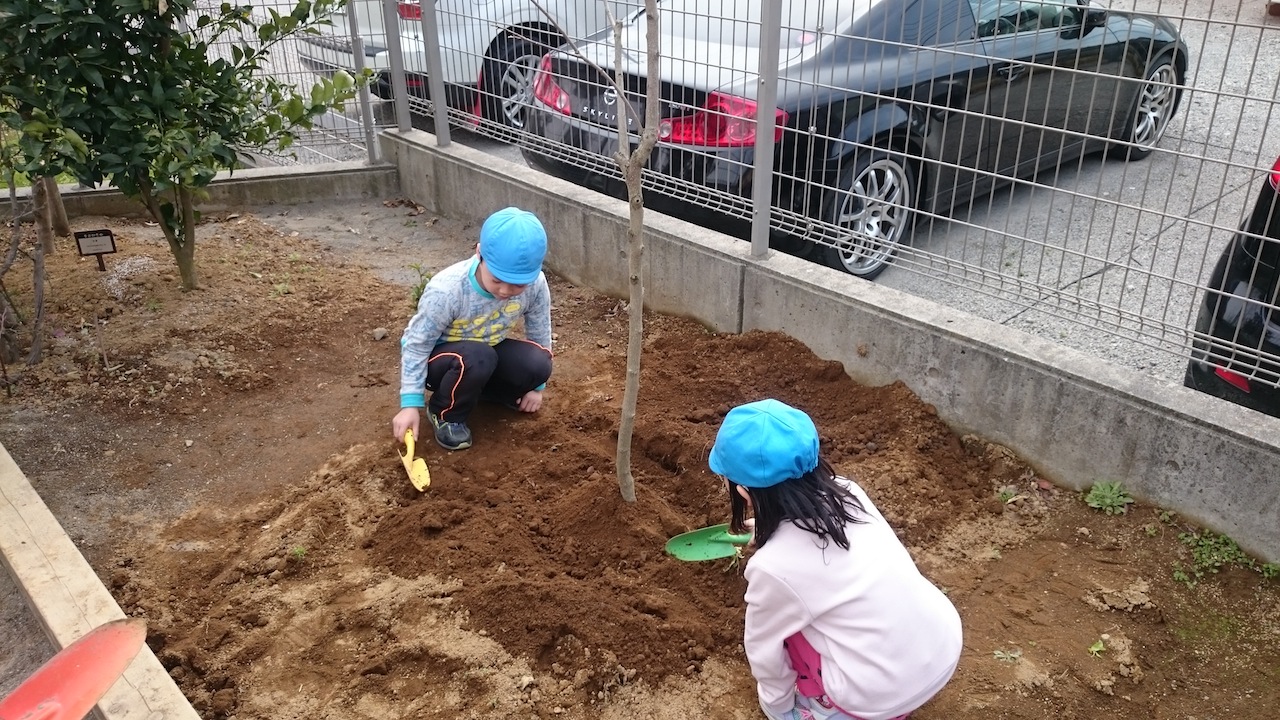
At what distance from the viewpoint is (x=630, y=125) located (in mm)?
5152

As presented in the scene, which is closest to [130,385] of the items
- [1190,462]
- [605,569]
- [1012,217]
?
[605,569]

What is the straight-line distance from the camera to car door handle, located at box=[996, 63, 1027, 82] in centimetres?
358

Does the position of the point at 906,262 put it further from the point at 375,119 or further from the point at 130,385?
the point at 375,119

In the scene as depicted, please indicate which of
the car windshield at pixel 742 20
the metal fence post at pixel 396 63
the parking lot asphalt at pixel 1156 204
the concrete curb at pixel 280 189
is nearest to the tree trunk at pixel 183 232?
the concrete curb at pixel 280 189

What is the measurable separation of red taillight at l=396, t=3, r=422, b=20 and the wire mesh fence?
27.9 inches

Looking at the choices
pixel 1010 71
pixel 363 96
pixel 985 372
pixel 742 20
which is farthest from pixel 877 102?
pixel 363 96

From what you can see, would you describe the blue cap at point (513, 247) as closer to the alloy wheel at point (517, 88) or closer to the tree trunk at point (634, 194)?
the tree trunk at point (634, 194)

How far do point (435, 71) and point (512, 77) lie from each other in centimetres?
73

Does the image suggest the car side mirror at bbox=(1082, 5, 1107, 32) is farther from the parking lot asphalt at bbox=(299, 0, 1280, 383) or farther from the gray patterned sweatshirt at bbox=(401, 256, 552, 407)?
the gray patterned sweatshirt at bbox=(401, 256, 552, 407)

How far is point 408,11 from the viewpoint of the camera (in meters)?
6.39

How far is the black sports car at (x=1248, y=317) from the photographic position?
3.11 m

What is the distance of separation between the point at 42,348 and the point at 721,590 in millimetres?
3648

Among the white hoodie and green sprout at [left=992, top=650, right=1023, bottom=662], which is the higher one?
the white hoodie

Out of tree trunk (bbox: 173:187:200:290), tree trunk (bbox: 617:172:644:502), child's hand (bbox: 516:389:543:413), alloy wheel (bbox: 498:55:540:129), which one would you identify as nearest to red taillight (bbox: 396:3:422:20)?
alloy wheel (bbox: 498:55:540:129)
